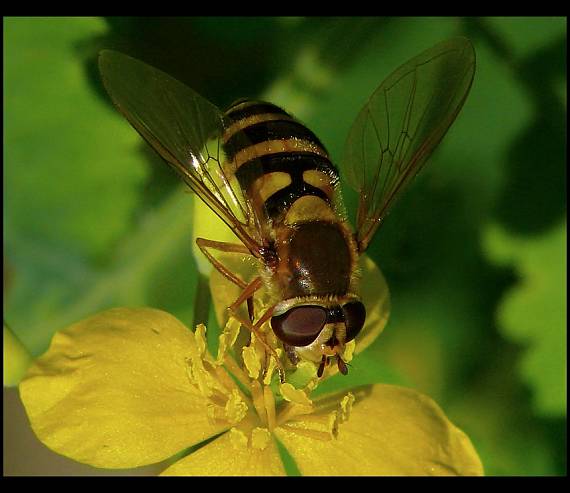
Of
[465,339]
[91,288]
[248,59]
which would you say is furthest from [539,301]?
[91,288]

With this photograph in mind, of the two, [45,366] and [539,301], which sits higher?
[539,301]

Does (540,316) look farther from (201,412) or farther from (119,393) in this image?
(119,393)

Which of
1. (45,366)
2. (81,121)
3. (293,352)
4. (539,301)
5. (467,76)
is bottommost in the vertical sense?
(45,366)

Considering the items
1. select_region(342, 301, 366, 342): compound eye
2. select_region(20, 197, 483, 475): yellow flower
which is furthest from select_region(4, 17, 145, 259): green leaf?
select_region(342, 301, 366, 342): compound eye

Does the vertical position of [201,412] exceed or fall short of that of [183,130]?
it falls short

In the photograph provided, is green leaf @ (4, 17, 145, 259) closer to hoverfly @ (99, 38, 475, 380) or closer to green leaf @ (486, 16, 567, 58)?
hoverfly @ (99, 38, 475, 380)

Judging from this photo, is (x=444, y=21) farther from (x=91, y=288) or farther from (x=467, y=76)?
(x=91, y=288)

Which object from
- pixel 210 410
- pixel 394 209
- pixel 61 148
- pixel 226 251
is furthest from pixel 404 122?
pixel 61 148
